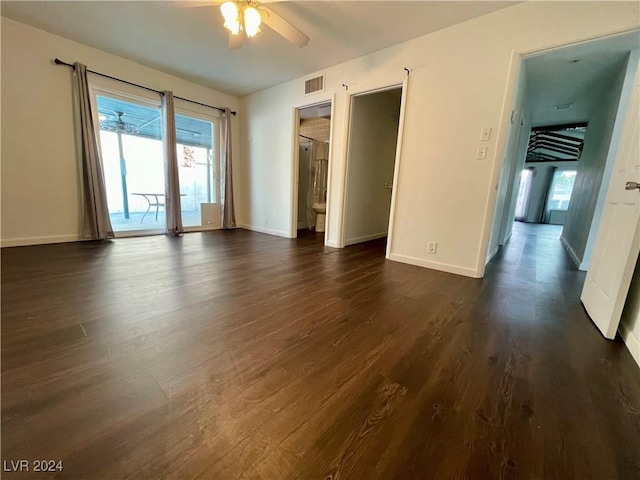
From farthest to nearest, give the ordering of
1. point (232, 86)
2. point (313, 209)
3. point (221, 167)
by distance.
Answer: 1. point (313, 209)
2. point (221, 167)
3. point (232, 86)

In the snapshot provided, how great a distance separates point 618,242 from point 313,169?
465cm

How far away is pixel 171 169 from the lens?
414cm

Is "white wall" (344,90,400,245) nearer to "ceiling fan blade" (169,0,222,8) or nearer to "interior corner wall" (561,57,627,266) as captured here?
"ceiling fan blade" (169,0,222,8)

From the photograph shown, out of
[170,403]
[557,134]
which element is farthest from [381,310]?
[557,134]

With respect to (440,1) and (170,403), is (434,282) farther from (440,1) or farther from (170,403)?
(440,1)

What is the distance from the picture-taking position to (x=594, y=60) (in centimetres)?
254

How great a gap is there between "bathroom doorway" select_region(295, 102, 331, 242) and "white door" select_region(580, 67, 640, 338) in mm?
3854

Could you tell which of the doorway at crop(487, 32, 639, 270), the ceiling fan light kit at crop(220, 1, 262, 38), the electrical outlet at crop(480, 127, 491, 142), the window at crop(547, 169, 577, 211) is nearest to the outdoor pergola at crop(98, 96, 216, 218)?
the ceiling fan light kit at crop(220, 1, 262, 38)

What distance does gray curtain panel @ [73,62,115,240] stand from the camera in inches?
129

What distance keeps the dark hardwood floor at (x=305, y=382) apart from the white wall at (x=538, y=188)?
9.71 metres

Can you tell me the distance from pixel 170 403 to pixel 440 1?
134 inches

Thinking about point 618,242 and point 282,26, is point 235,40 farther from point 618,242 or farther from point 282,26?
point 618,242

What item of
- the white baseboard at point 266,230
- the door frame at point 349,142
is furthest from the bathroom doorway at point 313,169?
the door frame at point 349,142

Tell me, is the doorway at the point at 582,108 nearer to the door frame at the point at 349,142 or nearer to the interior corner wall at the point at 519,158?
the interior corner wall at the point at 519,158
